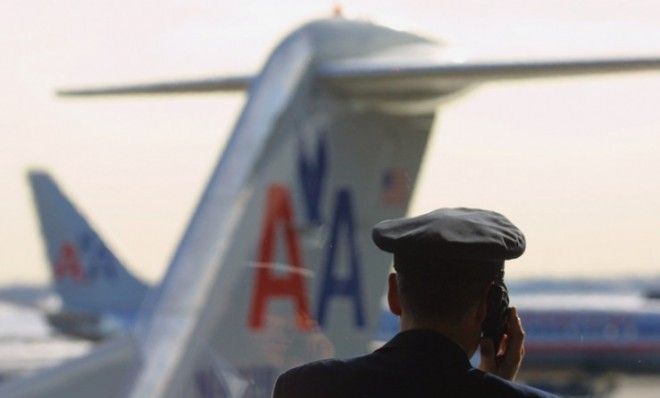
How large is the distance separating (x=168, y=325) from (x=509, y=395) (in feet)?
14.0

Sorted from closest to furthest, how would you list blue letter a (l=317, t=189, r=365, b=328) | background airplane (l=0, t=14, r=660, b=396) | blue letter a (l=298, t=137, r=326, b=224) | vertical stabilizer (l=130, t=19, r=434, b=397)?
background airplane (l=0, t=14, r=660, b=396)
vertical stabilizer (l=130, t=19, r=434, b=397)
blue letter a (l=298, t=137, r=326, b=224)
blue letter a (l=317, t=189, r=365, b=328)

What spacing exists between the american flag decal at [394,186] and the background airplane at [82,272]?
92.4 ft

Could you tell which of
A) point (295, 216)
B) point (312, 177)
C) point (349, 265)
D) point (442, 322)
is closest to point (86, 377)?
point (295, 216)

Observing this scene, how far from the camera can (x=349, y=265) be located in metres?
7.70

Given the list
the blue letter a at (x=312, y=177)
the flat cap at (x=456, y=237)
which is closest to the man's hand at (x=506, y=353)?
the flat cap at (x=456, y=237)

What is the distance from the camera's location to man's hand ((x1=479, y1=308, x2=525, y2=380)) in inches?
98.3

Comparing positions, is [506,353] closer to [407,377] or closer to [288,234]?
[407,377]

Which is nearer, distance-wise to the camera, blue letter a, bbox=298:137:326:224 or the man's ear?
the man's ear

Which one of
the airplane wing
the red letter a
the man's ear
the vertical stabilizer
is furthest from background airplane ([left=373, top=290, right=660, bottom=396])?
the man's ear

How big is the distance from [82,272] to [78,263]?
12.5 inches

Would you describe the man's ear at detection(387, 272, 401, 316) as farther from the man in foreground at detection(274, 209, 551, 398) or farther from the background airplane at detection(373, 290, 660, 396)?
the background airplane at detection(373, 290, 660, 396)

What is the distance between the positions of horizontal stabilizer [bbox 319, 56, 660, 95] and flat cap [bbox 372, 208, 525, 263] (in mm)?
4202

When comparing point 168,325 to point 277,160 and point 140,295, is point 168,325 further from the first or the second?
point 140,295

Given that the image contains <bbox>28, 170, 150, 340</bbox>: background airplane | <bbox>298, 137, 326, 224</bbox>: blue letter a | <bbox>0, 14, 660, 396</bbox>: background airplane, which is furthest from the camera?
<bbox>28, 170, 150, 340</bbox>: background airplane
